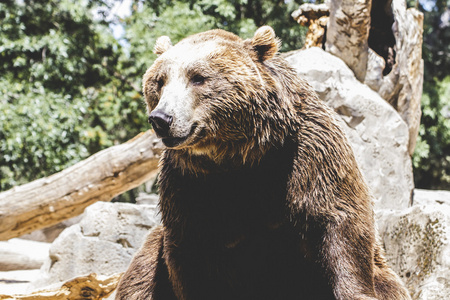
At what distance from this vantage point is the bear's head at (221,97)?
252cm

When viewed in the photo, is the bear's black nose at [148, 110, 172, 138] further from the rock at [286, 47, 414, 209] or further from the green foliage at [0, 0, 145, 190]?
the green foliage at [0, 0, 145, 190]

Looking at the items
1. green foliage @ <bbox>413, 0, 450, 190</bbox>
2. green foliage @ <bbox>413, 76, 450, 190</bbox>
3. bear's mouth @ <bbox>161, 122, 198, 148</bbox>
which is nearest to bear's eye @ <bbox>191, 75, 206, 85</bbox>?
bear's mouth @ <bbox>161, 122, 198, 148</bbox>

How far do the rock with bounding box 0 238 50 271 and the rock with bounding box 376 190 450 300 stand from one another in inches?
215

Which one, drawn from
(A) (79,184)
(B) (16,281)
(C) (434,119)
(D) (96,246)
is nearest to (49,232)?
(B) (16,281)

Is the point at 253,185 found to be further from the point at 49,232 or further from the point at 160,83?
the point at 49,232

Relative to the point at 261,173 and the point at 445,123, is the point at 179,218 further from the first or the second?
the point at 445,123

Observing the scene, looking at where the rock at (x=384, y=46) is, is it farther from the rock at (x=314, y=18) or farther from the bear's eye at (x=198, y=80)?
the bear's eye at (x=198, y=80)

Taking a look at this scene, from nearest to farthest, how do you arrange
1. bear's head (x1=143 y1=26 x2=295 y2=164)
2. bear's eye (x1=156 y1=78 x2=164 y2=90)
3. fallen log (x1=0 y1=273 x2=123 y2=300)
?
bear's head (x1=143 y1=26 x2=295 y2=164)
bear's eye (x1=156 y1=78 x2=164 y2=90)
fallen log (x1=0 y1=273 x2=123 y2=300)

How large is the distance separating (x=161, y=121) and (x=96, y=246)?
317 cm

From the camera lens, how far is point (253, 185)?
103 inches

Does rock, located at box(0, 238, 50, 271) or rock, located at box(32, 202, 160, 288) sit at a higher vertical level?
rock, located at box(32, 202, 160, 288)

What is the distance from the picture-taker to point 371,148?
17.2 feet

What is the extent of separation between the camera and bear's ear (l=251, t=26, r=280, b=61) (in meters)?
2.71

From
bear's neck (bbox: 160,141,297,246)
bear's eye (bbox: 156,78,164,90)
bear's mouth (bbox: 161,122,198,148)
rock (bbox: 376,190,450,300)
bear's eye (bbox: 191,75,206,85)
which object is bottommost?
rock (bbox: 376,190,450,300)
